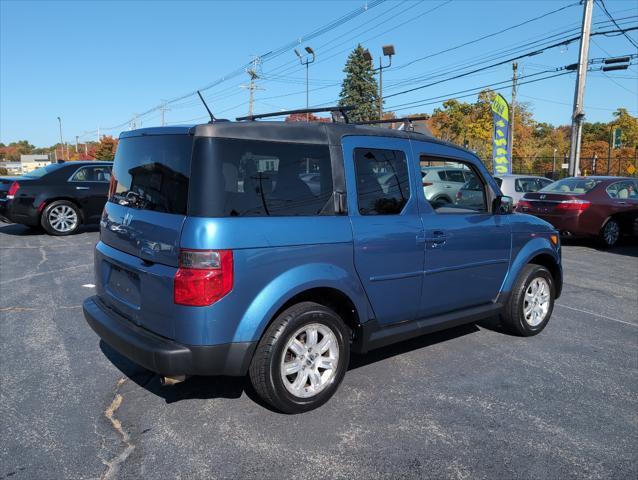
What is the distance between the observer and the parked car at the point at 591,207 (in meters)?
10.8

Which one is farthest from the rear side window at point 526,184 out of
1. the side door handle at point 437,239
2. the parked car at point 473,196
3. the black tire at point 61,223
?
the black tire at point 61,223

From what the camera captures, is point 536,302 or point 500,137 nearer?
point 536,302

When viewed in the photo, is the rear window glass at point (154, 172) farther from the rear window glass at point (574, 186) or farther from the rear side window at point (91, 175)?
the rear window glass at point (574, 186)

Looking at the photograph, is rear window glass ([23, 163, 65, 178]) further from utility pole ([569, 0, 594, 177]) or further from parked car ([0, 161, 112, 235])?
utility pole ([569, 0, 594, 177])

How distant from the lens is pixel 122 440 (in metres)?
3.02

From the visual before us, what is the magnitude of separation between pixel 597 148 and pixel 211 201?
72.4m

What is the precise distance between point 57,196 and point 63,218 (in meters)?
0.51

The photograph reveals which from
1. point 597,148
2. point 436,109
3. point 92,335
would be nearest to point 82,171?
point 92,335

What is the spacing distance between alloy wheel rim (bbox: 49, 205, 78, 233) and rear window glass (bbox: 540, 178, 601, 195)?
10857 mm

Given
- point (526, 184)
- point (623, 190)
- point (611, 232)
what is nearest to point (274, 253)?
point (611, 232)

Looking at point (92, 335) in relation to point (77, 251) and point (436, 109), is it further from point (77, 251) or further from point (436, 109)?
point (436, 109)

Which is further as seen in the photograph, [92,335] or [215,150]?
[92,335]

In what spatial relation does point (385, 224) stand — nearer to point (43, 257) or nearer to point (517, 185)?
point (43, 257)

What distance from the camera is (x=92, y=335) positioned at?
4824 millimetres
